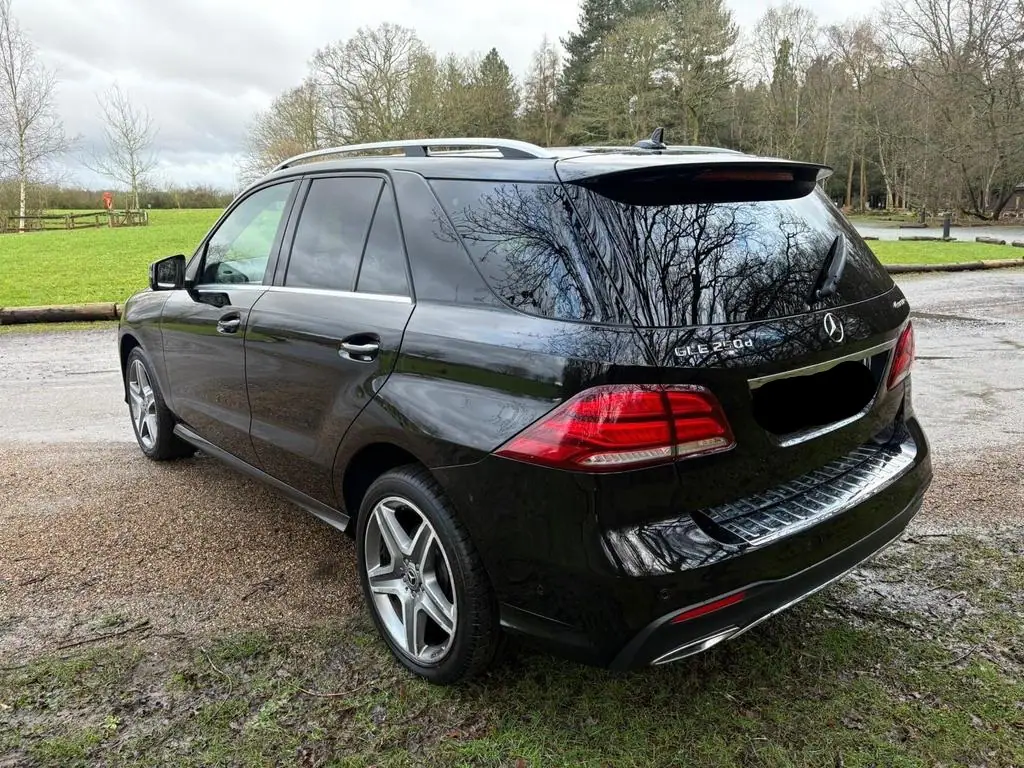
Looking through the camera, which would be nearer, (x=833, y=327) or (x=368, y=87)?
(x=833, y=327)

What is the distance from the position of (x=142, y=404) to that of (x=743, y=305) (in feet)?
13.2

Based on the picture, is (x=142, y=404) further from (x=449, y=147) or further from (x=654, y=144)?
(x=654, y=144)

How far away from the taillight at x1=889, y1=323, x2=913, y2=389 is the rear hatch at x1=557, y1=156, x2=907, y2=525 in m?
0.11

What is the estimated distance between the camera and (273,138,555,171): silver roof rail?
2.50 meters

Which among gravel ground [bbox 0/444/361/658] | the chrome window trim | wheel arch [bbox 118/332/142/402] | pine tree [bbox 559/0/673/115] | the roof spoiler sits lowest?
gravel ground [bbox 0/444/361/658]

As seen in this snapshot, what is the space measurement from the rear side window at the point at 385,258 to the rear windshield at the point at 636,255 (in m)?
0.29

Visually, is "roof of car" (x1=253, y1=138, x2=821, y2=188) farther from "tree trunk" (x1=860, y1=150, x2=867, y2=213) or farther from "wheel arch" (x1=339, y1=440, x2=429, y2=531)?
"tree trunk" (x1=860, y1=150, x2=867, y2=213)

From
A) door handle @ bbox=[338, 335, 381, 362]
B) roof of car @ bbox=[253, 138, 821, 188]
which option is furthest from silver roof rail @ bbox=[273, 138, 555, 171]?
door handle @ bbox=[338, 335, 381, 362]

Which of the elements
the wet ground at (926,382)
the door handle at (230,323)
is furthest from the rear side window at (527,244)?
the wet ground at (926,382)

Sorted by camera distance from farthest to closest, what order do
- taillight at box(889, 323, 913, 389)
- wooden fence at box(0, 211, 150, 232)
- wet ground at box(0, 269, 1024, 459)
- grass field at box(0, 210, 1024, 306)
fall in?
wooden fence at box(0, 211, 150, 232) → grass field at box(0, 210, 1024, 306) → wet ground at box(0, 269, 1024, 459) → taillight at box(889, 323, 913, 389)

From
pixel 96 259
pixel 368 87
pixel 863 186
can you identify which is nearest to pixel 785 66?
pixel 863 186

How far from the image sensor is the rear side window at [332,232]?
113 inches

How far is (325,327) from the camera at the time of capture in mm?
2795

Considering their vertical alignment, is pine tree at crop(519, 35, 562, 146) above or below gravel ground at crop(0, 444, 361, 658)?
above
